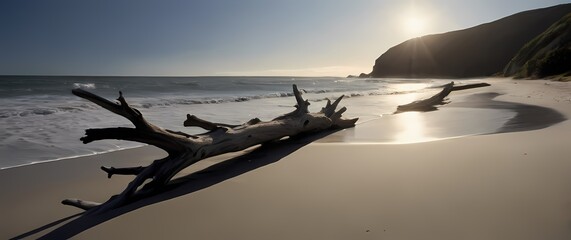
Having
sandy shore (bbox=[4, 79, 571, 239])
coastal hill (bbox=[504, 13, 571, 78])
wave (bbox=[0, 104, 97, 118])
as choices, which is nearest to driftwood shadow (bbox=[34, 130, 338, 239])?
sandy shore (bbox=[4, 79, 571, 239])

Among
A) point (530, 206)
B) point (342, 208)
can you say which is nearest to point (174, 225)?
point (342, 208)

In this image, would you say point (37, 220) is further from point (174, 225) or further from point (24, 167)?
point (24, 167)

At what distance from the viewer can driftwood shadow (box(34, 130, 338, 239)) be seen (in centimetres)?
236

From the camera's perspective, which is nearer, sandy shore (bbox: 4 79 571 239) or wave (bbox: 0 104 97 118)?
sandy shore (bbox: 4 79 571 239)

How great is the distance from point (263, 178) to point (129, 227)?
1307 millimetres

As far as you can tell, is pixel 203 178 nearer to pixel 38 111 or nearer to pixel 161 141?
pixel 161 141

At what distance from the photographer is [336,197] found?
98.8 inches

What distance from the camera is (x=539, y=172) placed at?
2785 mm

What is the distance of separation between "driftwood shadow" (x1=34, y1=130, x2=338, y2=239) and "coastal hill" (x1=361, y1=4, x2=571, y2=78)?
78.1 meters

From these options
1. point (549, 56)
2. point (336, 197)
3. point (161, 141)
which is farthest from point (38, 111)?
point (549, 56)

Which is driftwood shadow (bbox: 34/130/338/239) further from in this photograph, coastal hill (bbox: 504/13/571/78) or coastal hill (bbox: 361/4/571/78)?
coastal hill (bbox: 361/4/571/78)

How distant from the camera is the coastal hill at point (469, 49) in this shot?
3219 inches

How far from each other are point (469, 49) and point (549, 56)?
71924 millimetres

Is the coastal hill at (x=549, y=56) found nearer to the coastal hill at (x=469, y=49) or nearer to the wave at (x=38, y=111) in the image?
the wave at (x=38, y=111)
